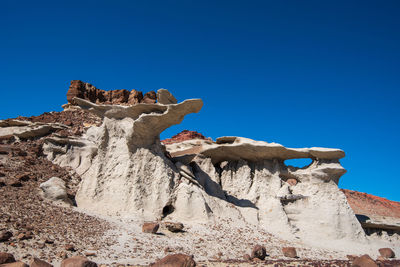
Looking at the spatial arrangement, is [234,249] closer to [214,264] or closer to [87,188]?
[214,264]

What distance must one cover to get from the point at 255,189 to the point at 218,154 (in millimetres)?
3028

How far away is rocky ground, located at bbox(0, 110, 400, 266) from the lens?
27.2 ft

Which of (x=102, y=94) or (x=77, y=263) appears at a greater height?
(x=102, y=94)

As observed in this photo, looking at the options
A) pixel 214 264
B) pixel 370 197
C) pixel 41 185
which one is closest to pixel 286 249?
pixel 214 264

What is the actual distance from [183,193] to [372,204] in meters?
38.7

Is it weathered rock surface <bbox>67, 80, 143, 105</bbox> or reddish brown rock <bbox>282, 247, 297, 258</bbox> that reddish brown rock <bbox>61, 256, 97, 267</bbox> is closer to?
reddish brown rock <bbox>282, 247, 297, 258</bbox>

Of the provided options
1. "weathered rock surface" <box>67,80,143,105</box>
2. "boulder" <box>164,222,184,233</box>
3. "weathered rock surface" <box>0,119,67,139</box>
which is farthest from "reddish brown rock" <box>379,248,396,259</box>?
"weathered rock surface" <box>67,80,143,105</box>

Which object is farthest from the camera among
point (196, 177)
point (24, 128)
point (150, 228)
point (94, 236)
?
point (24, 128)

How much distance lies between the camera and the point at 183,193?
14.6 meters

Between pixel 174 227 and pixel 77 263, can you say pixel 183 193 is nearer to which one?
pixel 174 227

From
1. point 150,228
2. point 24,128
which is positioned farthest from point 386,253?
point 24,128

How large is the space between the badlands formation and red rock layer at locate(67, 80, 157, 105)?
18094mm

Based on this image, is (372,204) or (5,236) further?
(372,204)

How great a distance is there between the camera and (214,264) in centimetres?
841
